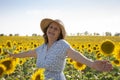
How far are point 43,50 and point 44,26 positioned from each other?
46cm

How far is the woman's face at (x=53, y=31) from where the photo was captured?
6.35 m

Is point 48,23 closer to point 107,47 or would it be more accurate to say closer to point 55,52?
point 55,52

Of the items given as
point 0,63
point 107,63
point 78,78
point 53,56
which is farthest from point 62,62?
point 78,78

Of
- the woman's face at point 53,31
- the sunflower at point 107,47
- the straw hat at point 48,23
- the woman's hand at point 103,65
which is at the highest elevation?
the straw hat at point 48,23

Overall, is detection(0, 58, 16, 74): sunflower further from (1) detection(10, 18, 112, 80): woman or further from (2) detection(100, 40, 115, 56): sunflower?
(2) detection(100, 40, 115, 56): sunflower

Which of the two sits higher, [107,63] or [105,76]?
Result: [107,63]

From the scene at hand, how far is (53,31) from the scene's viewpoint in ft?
20.9

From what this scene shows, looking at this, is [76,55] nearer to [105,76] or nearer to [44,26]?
[44,26]

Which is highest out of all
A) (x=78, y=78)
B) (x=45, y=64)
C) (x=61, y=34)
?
(x=61, y=34)

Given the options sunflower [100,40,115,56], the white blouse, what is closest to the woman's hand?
the white blouse

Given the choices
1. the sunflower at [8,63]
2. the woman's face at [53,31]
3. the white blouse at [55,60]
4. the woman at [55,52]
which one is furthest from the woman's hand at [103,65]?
the sunflower at [8,63]

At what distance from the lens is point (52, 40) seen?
21.2 ft

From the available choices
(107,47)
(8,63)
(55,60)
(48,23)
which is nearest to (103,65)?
(55,60)

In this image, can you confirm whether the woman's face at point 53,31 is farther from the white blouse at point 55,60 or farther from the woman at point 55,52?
the white blouse at point 55,60
